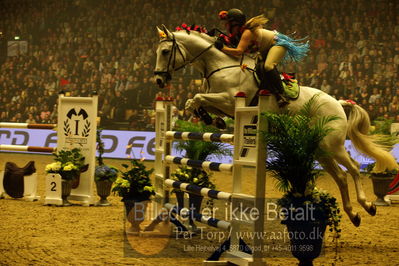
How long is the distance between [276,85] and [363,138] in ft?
4.22

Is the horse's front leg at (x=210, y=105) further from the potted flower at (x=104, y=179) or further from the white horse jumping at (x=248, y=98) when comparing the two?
the potted flower at (x=104, y=179)

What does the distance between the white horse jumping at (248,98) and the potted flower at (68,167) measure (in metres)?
2.15

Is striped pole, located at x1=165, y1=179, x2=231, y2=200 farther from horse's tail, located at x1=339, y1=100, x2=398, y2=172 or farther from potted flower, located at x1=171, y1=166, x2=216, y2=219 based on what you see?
horse's tail, located at x1=339, y1=100, x2=398, y2=172

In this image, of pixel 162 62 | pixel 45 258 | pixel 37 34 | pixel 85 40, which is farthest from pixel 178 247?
pixel 37 34

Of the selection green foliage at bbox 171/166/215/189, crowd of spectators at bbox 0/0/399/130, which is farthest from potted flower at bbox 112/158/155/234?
crowd of spectators at bbox 0/0/399/130

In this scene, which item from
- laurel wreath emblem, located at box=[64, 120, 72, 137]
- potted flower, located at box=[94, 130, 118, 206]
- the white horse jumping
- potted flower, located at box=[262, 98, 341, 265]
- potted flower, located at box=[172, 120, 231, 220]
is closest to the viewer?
potted flower, located at box=[262, 98, 341, 265]

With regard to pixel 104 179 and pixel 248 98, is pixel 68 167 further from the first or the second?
pixel 248 98

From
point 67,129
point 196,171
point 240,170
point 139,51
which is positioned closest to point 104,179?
point 67,129

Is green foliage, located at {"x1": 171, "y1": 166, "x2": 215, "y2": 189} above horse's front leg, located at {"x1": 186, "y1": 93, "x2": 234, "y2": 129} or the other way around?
the other way around

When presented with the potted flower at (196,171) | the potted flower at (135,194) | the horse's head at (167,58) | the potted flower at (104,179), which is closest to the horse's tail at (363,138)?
the potted flower at (196,171)

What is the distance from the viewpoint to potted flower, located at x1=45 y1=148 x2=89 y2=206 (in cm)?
779

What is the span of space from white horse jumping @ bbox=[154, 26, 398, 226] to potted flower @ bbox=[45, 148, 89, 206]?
215 cm

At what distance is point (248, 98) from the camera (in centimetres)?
629

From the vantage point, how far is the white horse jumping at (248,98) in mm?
6094
